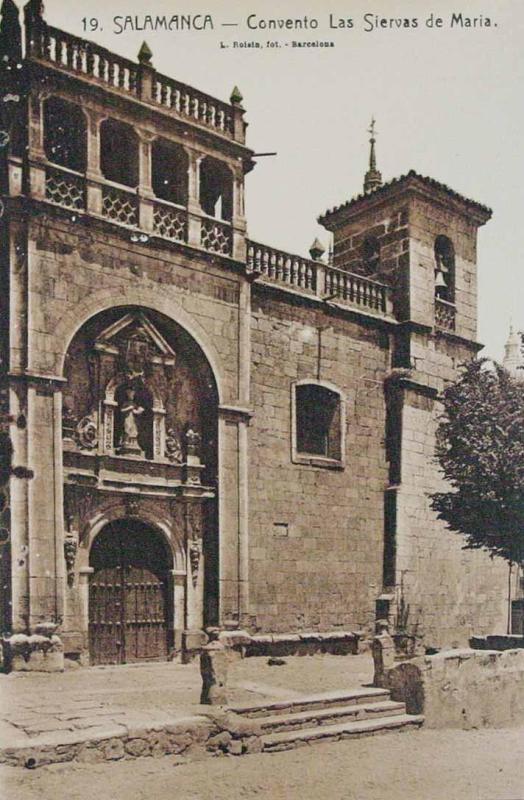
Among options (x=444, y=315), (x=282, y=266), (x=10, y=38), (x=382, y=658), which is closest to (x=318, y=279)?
(x=282, y=266)

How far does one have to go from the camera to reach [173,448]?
14.1 m

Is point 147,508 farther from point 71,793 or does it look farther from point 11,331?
point 71,793

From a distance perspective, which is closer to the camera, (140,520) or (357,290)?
(140,520)

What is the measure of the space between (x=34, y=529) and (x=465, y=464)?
7976 millimetres

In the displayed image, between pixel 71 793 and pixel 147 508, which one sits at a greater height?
pixel 147 508

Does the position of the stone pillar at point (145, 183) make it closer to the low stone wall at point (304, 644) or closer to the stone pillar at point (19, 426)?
the stone pillar at point (19, 426)

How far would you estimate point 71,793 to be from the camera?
22.8ft

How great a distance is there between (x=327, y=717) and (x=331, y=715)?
0.06 metres

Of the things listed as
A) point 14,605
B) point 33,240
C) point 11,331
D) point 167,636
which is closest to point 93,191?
point 33,240

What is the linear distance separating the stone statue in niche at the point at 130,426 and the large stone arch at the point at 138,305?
1.38m

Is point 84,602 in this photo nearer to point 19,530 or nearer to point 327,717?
point 19,530

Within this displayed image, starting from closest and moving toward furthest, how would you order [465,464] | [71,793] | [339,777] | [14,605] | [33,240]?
[71,793], [339,777], [14,605], [33,240], [465,464]

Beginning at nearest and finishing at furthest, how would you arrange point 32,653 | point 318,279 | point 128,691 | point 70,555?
point 128,691
point 32,653
point 70,555
point 318,279

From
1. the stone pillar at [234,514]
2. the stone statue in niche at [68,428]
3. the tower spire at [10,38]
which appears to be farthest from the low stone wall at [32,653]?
the tower spire at [10,38]
